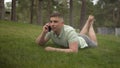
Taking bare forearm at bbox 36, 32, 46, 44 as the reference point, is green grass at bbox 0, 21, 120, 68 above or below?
below

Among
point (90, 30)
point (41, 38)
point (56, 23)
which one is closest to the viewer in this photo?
point (56, 23)

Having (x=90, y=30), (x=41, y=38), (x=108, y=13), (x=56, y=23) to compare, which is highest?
(x=56, y=23)

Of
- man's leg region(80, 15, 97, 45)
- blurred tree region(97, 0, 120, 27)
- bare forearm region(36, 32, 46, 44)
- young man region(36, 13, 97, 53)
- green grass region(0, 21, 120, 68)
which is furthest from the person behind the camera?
blurred tree region(97, 0, 120, 27)

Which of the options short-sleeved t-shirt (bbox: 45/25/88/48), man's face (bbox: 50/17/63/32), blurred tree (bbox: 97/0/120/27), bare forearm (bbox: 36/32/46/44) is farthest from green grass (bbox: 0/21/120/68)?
blurred tree (bbox: 97/0/120/27)

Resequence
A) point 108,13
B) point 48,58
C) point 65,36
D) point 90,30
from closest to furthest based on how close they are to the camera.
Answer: point 48,58
point 65,36
point 90,30
point 108,13

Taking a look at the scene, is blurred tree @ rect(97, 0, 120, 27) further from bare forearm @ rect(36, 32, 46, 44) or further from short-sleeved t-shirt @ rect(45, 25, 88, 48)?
short-sleeved t-shirt @ rect(45, 25, 88, 48)

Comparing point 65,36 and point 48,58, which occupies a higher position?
point 65,36

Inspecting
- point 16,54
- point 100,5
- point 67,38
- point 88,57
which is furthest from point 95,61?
point 100,5

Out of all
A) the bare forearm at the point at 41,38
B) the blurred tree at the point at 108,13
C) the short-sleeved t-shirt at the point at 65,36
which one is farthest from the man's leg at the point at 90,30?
the blurred tree at the point at 108,13

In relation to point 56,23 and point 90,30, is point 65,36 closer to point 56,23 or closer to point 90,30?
point 56,23

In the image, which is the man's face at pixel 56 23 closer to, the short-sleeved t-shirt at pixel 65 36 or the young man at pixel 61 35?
the young man at pixel 61 35

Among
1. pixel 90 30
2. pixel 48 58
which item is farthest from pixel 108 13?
pixel 48 58

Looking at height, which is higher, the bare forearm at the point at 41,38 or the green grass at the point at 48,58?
the bare forearm at the point at 41,38

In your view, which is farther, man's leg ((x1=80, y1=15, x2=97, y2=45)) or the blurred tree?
the blurred tree
